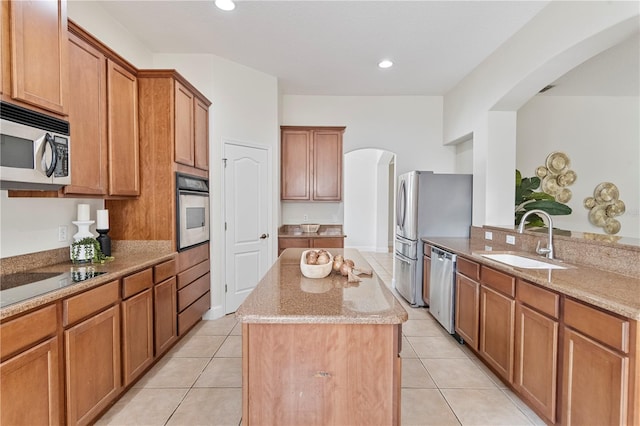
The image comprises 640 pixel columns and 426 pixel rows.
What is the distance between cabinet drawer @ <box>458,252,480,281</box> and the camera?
2.65 meters

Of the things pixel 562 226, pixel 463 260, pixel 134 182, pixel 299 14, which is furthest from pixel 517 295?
pixel 562 226

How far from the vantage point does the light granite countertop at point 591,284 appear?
1413mm

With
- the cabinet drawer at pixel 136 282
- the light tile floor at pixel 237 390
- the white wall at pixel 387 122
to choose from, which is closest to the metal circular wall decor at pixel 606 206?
the white wall at pixel 387 122

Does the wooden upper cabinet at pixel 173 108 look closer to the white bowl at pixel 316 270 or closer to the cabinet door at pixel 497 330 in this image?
the white bowl at pixel 316 270

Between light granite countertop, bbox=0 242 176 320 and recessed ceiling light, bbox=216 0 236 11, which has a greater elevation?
recessed ceiling light, bbox=216 0 236 11

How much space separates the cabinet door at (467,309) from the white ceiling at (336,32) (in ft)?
8.07

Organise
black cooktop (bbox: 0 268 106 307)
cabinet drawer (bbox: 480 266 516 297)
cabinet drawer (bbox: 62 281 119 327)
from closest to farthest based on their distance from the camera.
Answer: black cooktop (bbox: 0 268 106 307) → cabinet drawer (bbox: 62 281 119 327) → cabinet drawer (bbox: 480 266 516 297)

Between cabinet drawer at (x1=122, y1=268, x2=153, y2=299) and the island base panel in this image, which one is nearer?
the island base panel

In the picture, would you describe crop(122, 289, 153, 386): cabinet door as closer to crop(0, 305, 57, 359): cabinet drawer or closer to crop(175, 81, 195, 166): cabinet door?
crop(0, 305, 57, 359): cabinet drawer

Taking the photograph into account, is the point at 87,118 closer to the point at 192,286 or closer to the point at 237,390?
the point at 192,286

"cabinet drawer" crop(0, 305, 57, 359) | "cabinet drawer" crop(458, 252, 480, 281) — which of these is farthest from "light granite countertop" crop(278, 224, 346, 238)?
"cabinet drawer" crop(0, 305, 57, 359)

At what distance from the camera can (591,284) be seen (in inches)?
68.0

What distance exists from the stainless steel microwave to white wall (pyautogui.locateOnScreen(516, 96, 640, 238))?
564cm

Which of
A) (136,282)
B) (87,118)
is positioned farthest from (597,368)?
(87,118)
